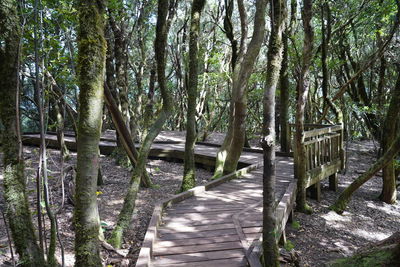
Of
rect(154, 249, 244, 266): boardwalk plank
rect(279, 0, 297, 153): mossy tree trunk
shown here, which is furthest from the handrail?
rect(154, 249, 244, 266): boardwalk plank

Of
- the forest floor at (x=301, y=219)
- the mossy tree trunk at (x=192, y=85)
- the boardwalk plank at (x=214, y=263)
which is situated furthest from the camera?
the mossy tree trunk at (x=192, y=85)

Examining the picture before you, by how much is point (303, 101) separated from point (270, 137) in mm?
3452

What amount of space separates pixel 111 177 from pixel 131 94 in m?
18.1

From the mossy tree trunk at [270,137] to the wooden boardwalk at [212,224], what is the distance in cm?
34

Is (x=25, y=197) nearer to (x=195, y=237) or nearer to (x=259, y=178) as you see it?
(x=195, y=237)

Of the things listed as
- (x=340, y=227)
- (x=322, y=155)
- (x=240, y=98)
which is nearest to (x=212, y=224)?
(x=240, y=98)

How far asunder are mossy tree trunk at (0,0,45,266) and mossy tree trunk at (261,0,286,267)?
2.49m

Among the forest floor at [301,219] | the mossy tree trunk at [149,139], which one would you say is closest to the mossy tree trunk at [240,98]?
the forest floor at [301,219]

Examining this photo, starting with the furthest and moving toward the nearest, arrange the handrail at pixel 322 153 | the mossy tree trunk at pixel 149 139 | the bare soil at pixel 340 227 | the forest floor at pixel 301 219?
1. the handrail at pixel 322 153
2. the bare soil at pixel 340 227
3. the forest floor at pixel 301 219
4. the mossy tree trunk at pixel 149 139

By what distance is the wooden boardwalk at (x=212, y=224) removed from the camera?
160 inches

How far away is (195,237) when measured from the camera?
185 inches

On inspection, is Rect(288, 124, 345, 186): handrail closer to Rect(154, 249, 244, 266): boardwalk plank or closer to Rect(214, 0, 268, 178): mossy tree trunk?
Rect(214, 0, 268, 178): mossy tree trunk

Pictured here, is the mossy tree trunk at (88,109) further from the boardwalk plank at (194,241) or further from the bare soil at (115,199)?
the boardwalk plank at (194,241)

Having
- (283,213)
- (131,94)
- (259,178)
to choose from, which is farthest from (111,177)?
(131,94)
